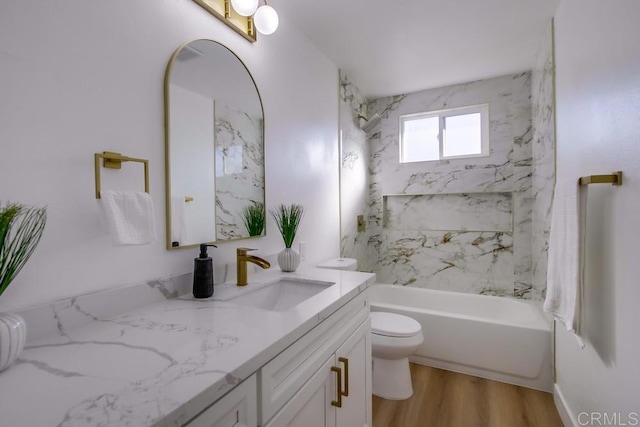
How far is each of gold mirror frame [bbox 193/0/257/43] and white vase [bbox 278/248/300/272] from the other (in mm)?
1167

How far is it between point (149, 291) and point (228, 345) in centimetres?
51

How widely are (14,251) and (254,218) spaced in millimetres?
976

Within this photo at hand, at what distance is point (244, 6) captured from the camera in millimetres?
1384

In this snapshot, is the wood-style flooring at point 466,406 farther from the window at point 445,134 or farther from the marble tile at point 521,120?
the window at point 445,134

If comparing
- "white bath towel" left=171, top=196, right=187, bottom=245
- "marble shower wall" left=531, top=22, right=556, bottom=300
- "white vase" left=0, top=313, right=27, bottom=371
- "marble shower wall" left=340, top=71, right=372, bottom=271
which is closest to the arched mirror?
"white bath towel" left=171, top=196, right=187, bottom=245

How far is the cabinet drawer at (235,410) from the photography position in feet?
1.93

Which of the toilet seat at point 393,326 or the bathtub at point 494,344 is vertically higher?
the toilet seat at point 393,326

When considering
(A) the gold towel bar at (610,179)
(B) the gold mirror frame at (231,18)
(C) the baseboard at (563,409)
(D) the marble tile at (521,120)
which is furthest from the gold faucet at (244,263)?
(D) the marble tile at (521,120)

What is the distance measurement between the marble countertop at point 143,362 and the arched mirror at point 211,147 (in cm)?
37

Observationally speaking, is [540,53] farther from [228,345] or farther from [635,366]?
[228,345]

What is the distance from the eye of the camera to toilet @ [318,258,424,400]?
6.57ft

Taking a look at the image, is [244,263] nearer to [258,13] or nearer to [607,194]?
[258,13]

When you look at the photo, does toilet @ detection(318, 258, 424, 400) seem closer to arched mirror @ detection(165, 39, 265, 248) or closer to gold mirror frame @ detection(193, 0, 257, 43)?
arched mirror @ detection(165, 39, 265, 248)

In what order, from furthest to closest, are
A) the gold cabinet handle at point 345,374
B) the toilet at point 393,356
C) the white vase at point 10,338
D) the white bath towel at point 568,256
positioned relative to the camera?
the toilet at point 393,356, the white bath towel at point 568,256, the gold cabinet handle at point 345,374, the white vase at point 10,338
